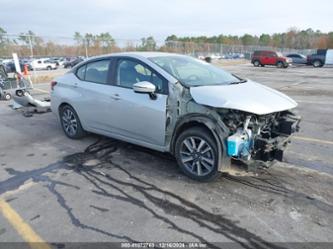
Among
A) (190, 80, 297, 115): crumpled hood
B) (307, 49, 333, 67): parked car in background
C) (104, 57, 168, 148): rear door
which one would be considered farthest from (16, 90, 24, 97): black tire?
(307, 49, 333, 67): parked car in background

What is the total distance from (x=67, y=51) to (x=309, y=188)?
127ft

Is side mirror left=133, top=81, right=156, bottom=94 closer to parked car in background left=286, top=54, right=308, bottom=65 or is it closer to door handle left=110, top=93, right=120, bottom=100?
door handle left=110, top=93, right=120, bottom=100

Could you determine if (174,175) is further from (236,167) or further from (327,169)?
(327,169)

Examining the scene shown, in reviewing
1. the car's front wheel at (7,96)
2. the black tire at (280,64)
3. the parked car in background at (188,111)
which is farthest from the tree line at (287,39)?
the parked car in background at (188,111)

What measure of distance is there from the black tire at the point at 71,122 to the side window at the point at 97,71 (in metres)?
0.78

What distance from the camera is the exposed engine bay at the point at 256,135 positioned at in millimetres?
3576

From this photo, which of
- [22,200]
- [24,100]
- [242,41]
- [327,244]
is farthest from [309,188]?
[242,41]

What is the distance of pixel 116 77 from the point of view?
477 cm

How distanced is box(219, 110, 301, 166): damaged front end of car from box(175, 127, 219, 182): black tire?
9.7 inches

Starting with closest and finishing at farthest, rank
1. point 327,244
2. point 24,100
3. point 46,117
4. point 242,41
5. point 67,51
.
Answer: point 327,244, point 46,117, point 24,100, point 67,51, point 242,41

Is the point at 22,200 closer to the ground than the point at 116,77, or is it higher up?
closer to the ground

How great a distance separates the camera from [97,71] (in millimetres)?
5176

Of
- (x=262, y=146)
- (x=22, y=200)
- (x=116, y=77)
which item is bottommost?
(x=22, y=200)

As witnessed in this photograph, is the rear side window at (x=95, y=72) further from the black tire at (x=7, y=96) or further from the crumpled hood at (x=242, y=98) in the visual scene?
the black tire at (x=7, y=96)
